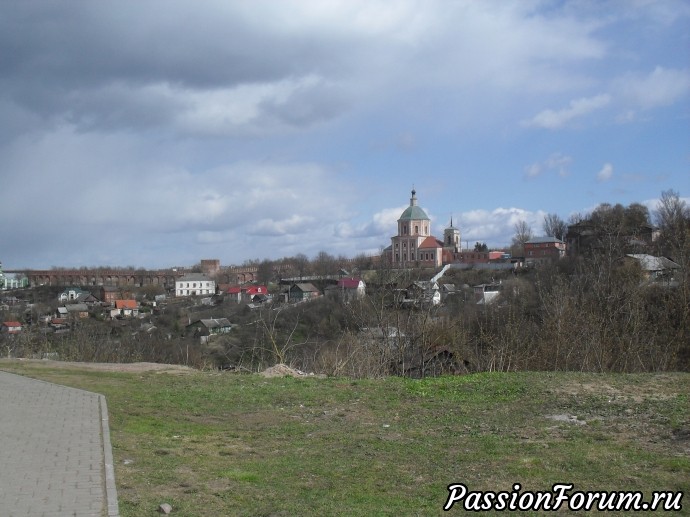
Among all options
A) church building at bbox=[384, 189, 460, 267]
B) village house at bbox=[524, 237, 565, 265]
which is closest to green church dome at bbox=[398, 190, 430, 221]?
church building at bbox=[384, 189, 460, 267]

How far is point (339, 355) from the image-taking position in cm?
1833

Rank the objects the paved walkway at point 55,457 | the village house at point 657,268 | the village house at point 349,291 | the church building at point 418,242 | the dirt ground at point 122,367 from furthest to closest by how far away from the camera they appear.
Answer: the church building at point 418,242, the village house at point 349,291, the village house at point 657,268, the dirt ground at point 122,367, the paved walkway at point 55,457

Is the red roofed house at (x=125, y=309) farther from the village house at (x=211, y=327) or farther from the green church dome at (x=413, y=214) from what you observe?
the green church dome at (x=413, y=214)

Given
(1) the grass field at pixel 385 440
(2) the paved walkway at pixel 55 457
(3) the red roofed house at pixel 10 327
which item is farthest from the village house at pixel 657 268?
(3) the red roofed house at pixel 10 327

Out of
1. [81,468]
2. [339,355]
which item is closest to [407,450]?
[81,468]

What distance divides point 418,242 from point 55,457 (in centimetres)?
11111

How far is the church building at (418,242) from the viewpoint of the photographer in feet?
370

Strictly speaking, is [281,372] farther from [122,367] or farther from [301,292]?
[301,292]

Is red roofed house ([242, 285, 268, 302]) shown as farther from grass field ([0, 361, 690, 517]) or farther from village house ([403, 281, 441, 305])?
grass field ([0, 361, 690, 517])

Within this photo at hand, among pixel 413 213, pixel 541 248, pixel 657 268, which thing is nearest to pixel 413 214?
pixel 413 213

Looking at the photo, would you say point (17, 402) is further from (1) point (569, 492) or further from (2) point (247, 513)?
(1) point (569, 492)

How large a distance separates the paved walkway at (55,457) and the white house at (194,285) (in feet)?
274

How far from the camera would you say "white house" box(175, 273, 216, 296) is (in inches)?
3716

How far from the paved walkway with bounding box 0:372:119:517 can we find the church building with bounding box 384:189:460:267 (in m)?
101
